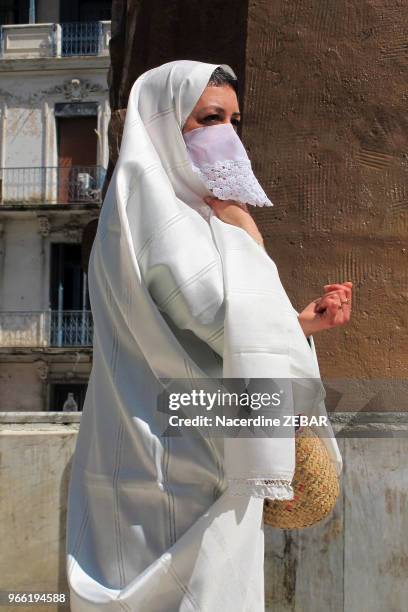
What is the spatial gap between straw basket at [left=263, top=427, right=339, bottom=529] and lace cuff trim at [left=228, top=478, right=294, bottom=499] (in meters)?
0.19

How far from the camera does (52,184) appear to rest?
25.3 metres

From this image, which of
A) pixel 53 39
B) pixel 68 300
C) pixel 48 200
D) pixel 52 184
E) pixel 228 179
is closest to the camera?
pixel 228 179

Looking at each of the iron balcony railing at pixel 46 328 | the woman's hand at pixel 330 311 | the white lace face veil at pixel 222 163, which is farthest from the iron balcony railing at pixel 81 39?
the woman's hand at pixel 330 311

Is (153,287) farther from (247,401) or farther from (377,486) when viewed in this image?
(377,486)

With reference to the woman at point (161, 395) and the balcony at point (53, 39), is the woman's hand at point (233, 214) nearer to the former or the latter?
the woman at point (161, 395)

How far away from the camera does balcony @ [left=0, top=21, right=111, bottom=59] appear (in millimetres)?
26234

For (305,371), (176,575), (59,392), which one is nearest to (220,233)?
(305,371)

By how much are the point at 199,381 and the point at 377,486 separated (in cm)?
125

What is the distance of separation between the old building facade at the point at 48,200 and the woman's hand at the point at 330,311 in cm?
2215

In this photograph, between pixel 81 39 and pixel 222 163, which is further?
pixel 81 39

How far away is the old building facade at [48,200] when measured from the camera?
2481 cm

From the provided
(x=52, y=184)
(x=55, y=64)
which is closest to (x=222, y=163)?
(x=52, y=184)

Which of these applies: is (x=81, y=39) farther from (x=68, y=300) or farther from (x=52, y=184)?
(x=68, y=300)

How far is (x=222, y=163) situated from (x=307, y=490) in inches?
28.8
